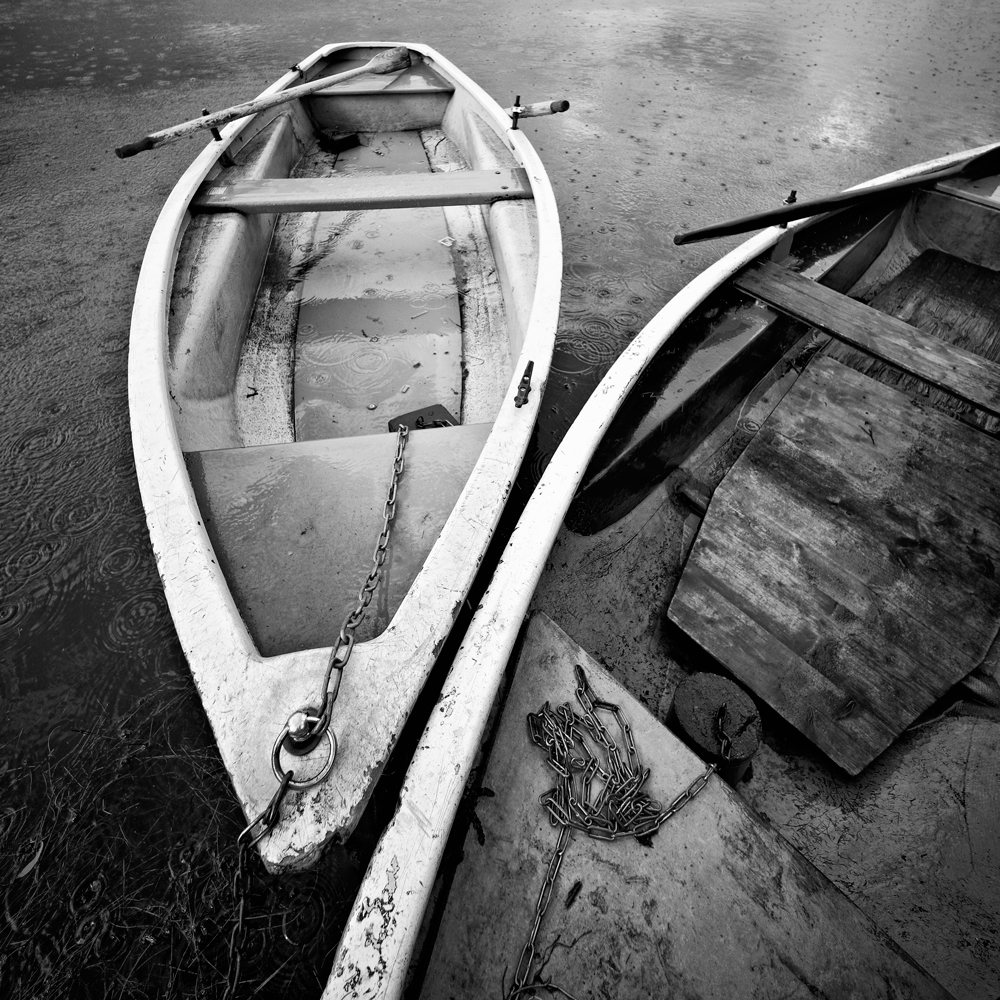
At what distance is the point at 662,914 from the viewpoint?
128 cm

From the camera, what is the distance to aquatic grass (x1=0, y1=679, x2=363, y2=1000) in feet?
3.47

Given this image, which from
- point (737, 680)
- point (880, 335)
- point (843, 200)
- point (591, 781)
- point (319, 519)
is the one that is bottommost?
point (737, 680)

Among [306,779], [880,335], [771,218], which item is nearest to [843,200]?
[771,218]

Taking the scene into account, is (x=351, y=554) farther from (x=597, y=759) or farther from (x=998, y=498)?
(x=998, y=498)

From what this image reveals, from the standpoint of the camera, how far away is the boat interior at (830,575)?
5.20ft

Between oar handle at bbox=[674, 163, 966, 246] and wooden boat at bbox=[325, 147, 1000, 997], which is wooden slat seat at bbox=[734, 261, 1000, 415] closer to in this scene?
wooden boat at bbox=[325, 147, 1000, 997]

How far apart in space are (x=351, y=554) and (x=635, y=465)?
3.82 ft

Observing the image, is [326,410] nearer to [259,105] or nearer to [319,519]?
[319,519]

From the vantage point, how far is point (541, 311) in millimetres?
2295

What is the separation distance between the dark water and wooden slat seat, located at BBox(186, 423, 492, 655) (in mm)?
373

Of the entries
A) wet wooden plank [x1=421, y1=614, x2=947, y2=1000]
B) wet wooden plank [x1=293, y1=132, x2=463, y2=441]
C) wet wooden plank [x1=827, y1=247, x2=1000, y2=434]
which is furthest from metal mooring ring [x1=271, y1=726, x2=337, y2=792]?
wet wooden plank [x1=827, y1=247, x2=1000, y2=434]

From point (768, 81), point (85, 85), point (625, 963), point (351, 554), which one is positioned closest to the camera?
point (625, 963)

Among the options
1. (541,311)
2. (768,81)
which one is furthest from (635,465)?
(768,81)

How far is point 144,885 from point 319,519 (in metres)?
0.97
